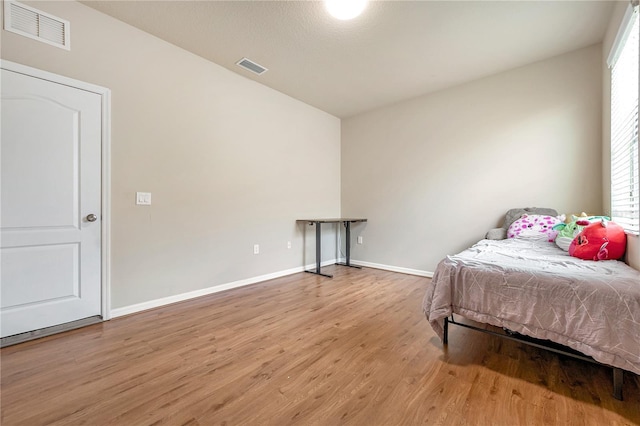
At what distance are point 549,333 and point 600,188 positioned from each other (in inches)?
87.4

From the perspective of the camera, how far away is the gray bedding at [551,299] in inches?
47.9

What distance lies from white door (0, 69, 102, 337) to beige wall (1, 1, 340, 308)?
0.51 ft

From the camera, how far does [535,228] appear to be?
2.66 metres

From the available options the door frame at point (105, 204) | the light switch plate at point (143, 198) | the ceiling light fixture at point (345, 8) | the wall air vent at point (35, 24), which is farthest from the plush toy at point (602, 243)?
the wall air vent at point (35, 24)

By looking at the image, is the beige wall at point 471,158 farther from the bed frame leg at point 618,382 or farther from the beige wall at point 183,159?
the bed frame leg at point 618,382

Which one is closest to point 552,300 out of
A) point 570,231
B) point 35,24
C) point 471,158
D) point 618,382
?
point 618,382

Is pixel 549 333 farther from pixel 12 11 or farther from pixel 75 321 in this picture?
pixel 12 11

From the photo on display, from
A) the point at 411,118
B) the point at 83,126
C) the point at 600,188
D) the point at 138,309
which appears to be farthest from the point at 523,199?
the point at 83,126

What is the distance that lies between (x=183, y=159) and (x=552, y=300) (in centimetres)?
317

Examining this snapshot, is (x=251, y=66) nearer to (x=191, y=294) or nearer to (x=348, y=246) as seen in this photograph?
(x=191, y=294)

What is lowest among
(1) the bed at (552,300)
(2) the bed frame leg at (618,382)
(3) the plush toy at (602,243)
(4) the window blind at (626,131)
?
(2) the bed frame leg at (618,382)

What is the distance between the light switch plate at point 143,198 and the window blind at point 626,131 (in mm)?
3583

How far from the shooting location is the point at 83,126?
2199 mm

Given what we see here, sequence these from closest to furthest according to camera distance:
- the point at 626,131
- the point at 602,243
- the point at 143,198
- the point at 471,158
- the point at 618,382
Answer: the point at 618,382 < the point at 602,243 < the point at 626,131 < the point at 143,198 < the point at 471,158
